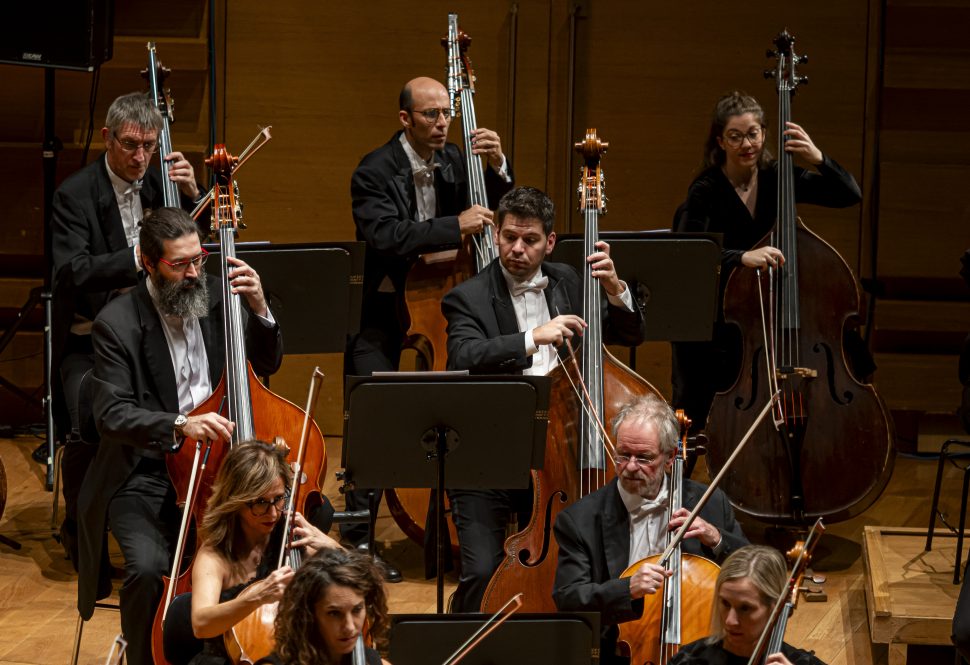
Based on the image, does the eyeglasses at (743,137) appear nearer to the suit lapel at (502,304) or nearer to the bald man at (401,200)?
the bald man at (401,200)

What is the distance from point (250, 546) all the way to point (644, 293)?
1598 mm

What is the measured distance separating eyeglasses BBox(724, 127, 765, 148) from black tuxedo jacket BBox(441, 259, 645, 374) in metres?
0.84

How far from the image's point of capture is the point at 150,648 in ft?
11.2

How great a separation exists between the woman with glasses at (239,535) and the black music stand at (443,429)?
27 cm

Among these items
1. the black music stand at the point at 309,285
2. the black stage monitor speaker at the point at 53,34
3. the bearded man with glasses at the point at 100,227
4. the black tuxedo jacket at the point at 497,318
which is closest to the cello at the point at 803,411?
the black tuxedo jacket at the point at 497,318

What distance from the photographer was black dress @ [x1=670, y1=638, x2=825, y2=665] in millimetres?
2759

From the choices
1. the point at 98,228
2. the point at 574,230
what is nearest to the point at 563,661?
the point at 98,228

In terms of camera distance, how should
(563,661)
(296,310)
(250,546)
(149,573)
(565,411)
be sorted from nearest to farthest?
(563,661) < (250,546) < (149,573) < (565,411) < (296,310)

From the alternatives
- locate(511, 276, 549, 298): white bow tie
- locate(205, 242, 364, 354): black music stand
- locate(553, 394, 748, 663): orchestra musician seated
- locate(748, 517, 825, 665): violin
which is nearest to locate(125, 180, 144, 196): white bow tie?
locate(205, 242, 364, 354): black music stand

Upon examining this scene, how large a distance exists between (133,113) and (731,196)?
1.90m

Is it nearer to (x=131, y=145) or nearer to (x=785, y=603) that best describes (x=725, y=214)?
(x=131, y=145)

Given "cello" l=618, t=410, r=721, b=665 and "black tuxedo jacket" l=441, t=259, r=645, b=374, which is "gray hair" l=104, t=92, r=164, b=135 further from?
"cello" l=618, t=410, r=721, b=665

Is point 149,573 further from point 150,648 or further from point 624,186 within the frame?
point 624,186

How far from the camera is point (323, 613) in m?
2.63
